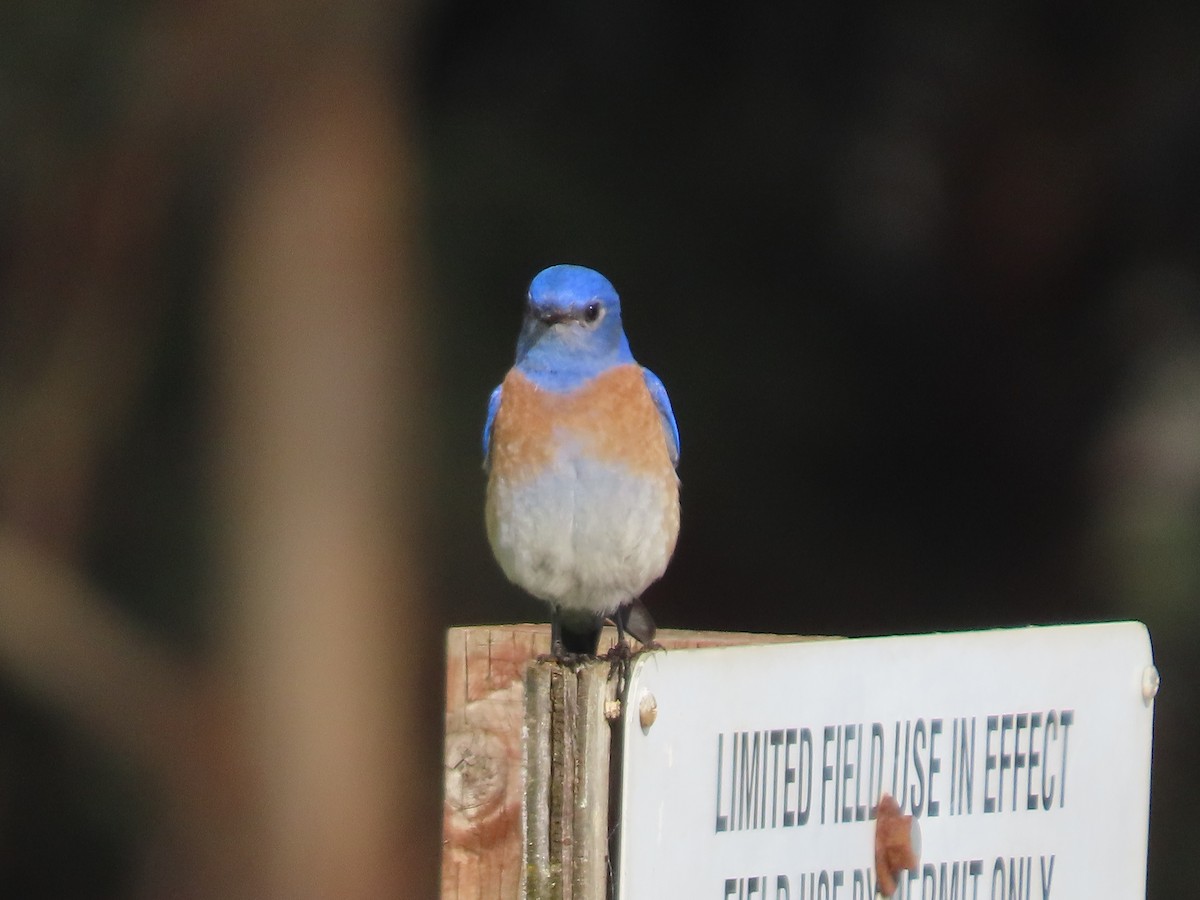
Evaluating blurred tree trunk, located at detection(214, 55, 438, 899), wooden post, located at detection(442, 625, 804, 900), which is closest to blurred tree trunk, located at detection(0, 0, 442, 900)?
blurred tree trunk, located at detection(214, 55, 438, 899)

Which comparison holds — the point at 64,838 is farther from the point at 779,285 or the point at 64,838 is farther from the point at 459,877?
the point at 459,877

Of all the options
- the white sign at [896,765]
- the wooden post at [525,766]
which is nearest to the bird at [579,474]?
the wooden post at [525,766]

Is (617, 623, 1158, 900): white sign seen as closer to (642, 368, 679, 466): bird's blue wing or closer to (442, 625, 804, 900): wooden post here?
(442, 625, 804, 900): wooden post

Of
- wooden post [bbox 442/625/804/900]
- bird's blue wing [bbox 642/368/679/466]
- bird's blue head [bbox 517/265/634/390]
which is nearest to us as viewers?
wooden post [bbox 442/625/804/900]

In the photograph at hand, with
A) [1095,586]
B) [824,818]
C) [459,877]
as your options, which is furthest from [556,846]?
[1095,586]

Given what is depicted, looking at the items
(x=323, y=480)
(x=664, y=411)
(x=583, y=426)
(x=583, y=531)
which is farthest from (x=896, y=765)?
(x=323, y=480)

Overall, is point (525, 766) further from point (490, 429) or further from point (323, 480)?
point (323, 480)
